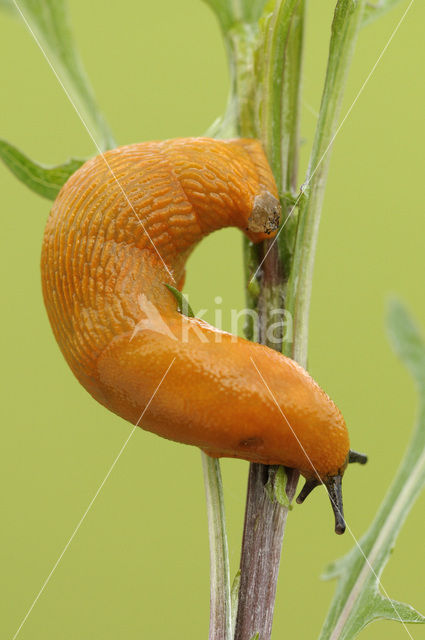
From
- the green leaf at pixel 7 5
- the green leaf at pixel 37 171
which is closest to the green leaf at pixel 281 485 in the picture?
the green leaf at pixel 37 171

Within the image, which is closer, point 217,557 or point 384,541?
point 217,557

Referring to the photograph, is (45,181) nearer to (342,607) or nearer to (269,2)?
(269,2)

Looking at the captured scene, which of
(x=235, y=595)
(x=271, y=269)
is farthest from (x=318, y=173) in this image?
(x=235, y=595)

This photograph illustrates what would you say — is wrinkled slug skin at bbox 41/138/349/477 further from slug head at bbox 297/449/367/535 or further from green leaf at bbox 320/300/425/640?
green leaf at bbox 320/300/425/640

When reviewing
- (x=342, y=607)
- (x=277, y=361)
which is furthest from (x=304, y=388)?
(x=342, y=607)

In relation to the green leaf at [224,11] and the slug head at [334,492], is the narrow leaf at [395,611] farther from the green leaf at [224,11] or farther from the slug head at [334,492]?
the green leaf at [224,11]

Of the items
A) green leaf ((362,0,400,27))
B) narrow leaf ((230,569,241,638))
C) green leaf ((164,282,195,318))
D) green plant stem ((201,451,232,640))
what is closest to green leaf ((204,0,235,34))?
green leaf ((362,0,400,27))

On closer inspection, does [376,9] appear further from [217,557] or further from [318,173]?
[217,557]
